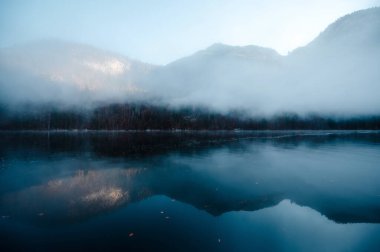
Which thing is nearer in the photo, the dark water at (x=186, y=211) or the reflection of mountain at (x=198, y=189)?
the dark water at (x=186, y=211)

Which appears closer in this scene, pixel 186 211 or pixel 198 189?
pixel 186 211

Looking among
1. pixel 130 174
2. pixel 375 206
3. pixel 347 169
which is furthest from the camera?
pixel 347 169

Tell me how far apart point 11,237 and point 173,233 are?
7632 millimetres

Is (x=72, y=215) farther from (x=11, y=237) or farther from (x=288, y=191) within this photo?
(x=288, y=191)

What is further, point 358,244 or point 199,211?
point 199,211

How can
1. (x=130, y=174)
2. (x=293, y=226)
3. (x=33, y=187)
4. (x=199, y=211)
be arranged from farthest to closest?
(x=130, y=174), (x=33, y=187), (x=199, y=211), (x=293, y=226)

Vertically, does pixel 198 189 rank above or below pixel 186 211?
above

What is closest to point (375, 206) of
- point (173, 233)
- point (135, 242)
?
point (173, 233)

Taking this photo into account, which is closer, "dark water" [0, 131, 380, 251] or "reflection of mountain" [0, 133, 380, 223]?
"dark water" [0, 131, 380, 251]

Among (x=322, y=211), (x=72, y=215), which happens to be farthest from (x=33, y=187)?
(x=322, y=211)

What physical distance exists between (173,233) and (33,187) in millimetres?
14697

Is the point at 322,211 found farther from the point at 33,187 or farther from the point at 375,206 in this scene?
the point at 33,187

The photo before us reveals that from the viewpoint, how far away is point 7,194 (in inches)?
759

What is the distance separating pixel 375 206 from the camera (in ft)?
59.6
